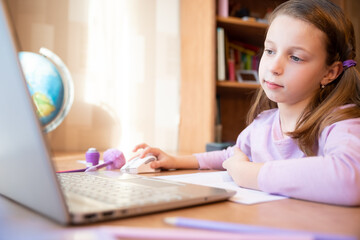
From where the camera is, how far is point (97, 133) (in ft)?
5.54

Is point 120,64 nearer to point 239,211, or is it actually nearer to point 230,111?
point 230,111

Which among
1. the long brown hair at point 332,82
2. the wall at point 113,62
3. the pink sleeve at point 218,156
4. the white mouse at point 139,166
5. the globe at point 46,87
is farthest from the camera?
the wall at point 113,62

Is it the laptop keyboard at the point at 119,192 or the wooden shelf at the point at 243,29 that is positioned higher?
the wooden shelf at the point at 243,29

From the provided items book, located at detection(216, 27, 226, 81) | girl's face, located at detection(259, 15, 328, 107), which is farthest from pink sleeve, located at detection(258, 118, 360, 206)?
book, located at detection(216, 27, 226, 81)

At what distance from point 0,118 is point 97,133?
131cm

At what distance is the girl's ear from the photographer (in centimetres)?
81

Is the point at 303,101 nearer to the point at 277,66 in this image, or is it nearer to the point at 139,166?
the point at 277,66

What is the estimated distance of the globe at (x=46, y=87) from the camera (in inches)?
50.1

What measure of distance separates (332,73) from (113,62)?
117cm

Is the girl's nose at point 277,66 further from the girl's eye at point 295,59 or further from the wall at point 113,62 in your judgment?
the wall at point 113,62

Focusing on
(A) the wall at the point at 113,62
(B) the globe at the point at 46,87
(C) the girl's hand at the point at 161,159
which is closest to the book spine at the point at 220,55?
(A) the wall at the point at 113,62

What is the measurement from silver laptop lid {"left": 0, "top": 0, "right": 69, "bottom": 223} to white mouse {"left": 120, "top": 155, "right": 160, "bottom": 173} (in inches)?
17.0

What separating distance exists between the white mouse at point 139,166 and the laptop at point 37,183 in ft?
1.10

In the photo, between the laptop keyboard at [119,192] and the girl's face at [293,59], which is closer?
the laptop keyboard at [119,192]
